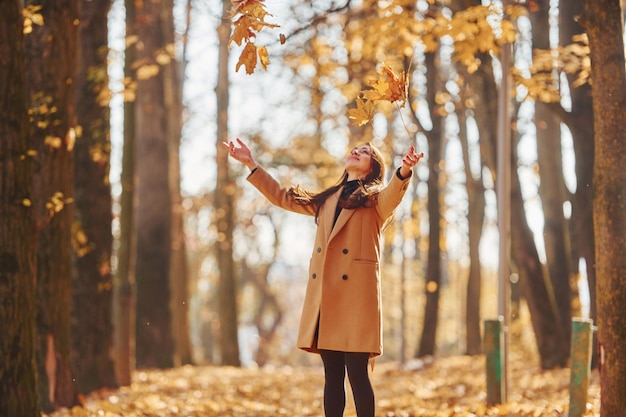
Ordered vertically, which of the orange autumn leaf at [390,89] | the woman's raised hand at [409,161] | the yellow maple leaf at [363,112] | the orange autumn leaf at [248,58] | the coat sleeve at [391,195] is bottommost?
the coat sleeve at [391,195]

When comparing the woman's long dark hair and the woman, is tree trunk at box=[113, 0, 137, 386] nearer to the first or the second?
the woman's long dark hair

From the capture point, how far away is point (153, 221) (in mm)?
17391

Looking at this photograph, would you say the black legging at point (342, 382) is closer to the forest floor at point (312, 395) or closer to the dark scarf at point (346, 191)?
the dark scarf at point (346, 191)

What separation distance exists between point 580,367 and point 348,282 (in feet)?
9.33

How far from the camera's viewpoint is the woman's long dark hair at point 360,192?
631 centimetres

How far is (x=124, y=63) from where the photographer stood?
512 inches

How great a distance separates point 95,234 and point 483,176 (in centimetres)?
1353

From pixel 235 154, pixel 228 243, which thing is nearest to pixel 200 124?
pixel 228 243

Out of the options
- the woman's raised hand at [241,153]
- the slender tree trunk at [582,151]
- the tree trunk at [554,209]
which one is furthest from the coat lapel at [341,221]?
the tree trunk at [554,209]

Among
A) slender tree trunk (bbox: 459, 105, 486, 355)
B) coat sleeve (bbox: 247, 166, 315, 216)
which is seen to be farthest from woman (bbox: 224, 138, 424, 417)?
slender tree trunk (bbox: 459, 105, 486, 355)

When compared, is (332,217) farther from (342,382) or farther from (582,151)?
(582,151)

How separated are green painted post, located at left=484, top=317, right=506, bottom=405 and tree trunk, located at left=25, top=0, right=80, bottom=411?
167 inches

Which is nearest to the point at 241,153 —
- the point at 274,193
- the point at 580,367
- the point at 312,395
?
the point at 274,193

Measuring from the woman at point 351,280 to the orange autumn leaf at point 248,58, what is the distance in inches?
37.1
